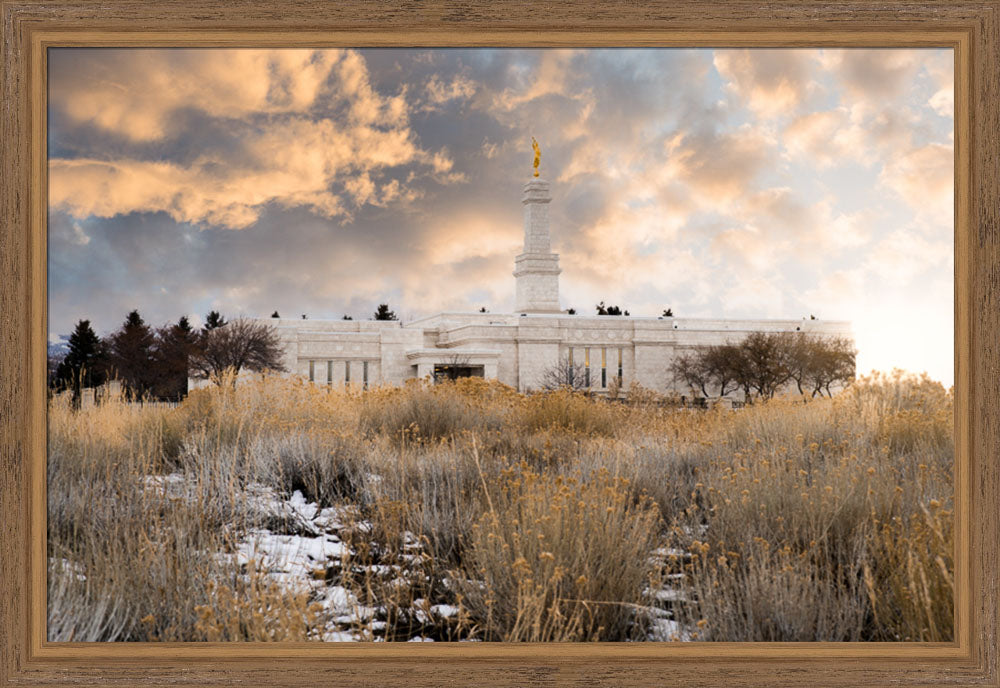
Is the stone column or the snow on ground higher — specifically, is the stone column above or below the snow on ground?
above

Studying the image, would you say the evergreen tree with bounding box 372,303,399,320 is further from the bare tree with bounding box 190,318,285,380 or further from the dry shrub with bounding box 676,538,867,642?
the dry shrub with bounding box 676,538,867,642

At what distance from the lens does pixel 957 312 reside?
262 centimetres

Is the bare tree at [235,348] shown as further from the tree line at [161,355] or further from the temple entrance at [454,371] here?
the temple entrance at [454,371]

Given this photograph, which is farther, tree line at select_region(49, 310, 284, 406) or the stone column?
the stone column

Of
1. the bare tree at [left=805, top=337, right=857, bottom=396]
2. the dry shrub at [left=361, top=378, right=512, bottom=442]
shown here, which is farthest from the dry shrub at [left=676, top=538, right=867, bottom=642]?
the dry shrub at [left=361, top=378, right=512, bottom=442]

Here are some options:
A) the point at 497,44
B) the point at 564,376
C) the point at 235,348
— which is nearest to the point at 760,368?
the point at 564,376

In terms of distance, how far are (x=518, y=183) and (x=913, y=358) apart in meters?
2.14

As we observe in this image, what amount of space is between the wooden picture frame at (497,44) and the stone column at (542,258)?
1405 millimetres

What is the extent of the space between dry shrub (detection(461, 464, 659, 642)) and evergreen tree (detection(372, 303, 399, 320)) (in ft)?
4.47

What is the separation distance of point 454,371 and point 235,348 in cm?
139

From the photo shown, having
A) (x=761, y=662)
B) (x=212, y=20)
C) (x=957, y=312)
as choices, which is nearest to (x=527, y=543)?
(x=761, y=662)

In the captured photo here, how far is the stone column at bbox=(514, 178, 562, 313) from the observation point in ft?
13.4

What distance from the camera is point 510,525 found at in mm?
3070

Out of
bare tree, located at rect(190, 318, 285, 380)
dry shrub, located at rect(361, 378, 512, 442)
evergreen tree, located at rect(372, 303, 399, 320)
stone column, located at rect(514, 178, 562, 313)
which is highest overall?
stone column, located at rect(514, 178, 562, 313)
